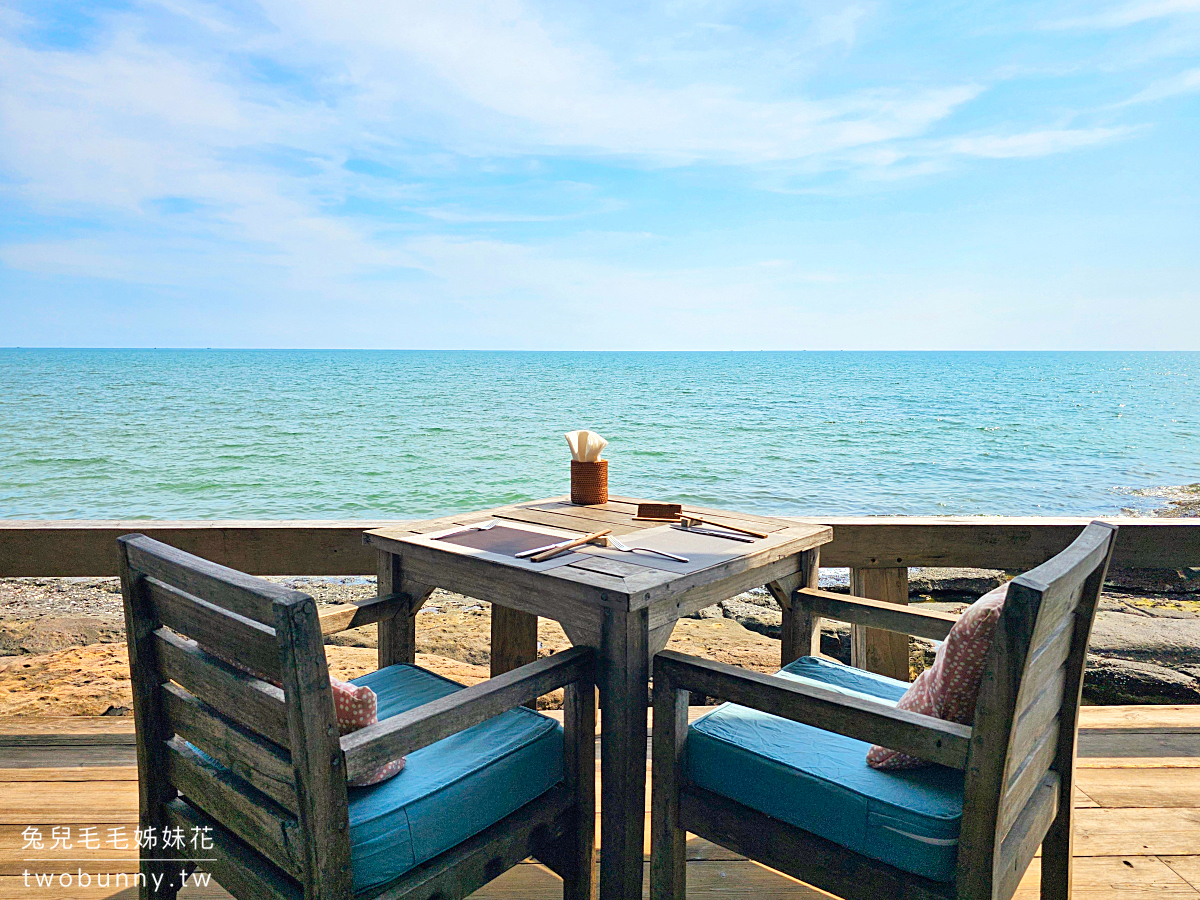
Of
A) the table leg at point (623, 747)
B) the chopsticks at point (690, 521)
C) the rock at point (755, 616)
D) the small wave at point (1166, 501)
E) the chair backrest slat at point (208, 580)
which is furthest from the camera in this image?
the small wave at point (1166, 501)

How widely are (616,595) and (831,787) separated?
482 mm

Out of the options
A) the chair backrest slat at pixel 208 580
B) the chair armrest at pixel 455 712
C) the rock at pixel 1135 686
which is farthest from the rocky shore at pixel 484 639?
the chair backrest slat at pixel 208 580

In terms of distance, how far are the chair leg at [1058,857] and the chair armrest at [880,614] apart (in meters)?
0.40

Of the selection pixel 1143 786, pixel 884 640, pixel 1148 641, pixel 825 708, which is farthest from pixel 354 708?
pixel 1148 641

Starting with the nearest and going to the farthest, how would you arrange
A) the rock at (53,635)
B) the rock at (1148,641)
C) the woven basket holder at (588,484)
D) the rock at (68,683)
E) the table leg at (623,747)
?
the table leg at (623,747) → the woven basket holder at (588,484) → the rock at (68,683) → the rock at (1148,641) → the rock at (53,635)

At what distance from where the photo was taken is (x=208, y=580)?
0.94m

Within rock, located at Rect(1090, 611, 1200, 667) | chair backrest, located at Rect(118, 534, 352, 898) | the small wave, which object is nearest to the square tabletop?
chair backrest, located at Rect(118, 534, 352, 898)

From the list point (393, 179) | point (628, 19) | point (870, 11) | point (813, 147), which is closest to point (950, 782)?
point (870, 11)

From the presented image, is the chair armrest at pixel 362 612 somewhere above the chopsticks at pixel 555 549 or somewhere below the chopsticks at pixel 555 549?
below

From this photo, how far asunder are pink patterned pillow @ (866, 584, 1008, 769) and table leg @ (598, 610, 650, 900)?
0.47 m

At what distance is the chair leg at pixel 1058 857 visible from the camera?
136 cm

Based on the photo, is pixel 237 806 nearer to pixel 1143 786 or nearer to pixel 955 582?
pixel 1143 786

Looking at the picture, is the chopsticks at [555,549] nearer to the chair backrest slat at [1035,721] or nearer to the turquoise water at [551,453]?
the chair backrest slat at [1035,721]

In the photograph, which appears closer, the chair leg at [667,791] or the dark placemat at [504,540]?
the chair leg at [667,791]
